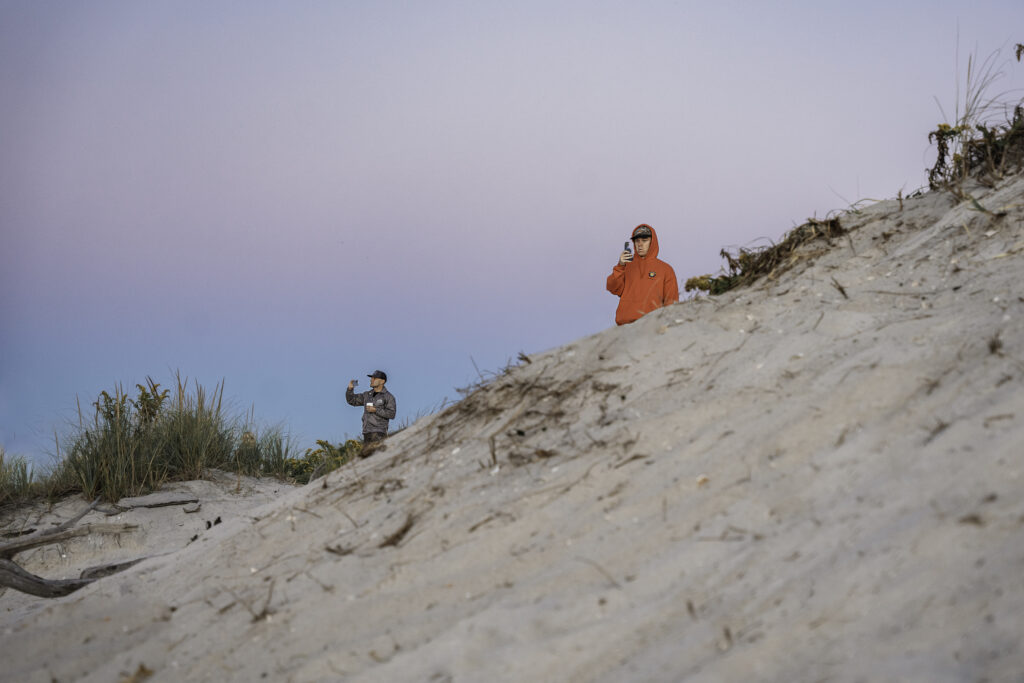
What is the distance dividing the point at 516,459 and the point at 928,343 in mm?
1864

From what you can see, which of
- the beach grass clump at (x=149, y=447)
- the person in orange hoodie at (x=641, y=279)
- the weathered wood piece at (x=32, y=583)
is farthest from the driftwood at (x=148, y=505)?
the person in orange hoodie at (x=641, y=279)

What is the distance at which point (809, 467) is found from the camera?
273 centimetres

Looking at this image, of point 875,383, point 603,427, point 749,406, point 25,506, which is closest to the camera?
point 875,383

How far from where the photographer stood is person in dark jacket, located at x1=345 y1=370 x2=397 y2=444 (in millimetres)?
9820

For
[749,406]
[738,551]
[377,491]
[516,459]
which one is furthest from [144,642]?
[749,406]

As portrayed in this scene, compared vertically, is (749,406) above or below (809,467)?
above

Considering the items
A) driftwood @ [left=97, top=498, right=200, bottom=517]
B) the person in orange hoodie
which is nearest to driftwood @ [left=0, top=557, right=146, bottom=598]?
driftwood @ [left=97, top=498, right=200, bottom=517]

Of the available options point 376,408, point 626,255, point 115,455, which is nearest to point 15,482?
point 115,455

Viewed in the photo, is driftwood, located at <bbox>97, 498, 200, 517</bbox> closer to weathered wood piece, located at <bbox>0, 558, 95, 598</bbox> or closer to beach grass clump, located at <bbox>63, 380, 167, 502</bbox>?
beach grass clump, located at <bbox>63, 380, 167, 502</bbox>

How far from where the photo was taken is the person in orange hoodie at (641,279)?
6.95 meters

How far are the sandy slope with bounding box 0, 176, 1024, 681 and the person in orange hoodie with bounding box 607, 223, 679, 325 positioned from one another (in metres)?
2.35

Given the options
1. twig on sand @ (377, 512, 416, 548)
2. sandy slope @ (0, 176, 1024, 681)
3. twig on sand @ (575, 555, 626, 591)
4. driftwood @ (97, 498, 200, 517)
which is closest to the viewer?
sandy slope @ (0, 176, 1024, 681)

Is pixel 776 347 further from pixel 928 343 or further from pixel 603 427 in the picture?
pixel 603 427

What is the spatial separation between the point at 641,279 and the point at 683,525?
4.60m
